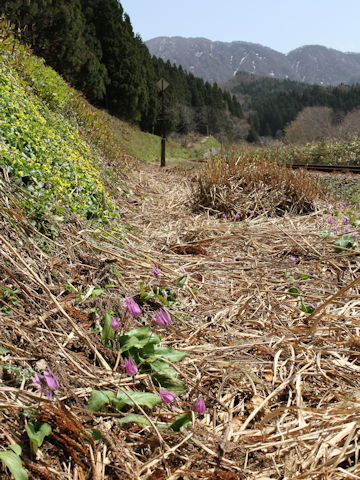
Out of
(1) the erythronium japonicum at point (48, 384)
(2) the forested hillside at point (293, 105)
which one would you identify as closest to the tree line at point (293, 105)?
(2) the forested hillside at point (293, 105)

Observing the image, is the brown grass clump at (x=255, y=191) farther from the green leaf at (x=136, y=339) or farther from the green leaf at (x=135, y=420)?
the green leaf at (x=135, y=420)

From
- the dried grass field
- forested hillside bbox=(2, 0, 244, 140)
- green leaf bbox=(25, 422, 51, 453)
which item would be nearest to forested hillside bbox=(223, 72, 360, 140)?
forested hillside bbox=(2, 0, 244, 140)

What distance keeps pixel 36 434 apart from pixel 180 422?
0.41 m

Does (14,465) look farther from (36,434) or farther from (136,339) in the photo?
(136,339)

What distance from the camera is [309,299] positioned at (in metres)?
2.08

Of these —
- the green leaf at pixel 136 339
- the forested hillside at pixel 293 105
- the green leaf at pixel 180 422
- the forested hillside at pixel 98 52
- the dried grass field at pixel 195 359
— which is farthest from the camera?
the forested hillside at pixel 293 105

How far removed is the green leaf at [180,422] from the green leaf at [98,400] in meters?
0.21

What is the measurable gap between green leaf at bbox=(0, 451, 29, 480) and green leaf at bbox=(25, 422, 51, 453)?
55 mm

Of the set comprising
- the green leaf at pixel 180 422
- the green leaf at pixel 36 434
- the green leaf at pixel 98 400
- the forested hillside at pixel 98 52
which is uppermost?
the forested hillside at pixel 98 52

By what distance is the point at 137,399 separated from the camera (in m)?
1.17

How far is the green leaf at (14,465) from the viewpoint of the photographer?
84 centimetres

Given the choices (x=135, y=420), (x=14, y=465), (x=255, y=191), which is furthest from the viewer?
(x=255, y=191)

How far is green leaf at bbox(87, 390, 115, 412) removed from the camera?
1.12m

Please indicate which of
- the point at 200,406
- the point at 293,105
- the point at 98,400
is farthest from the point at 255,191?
the point at 293,105
